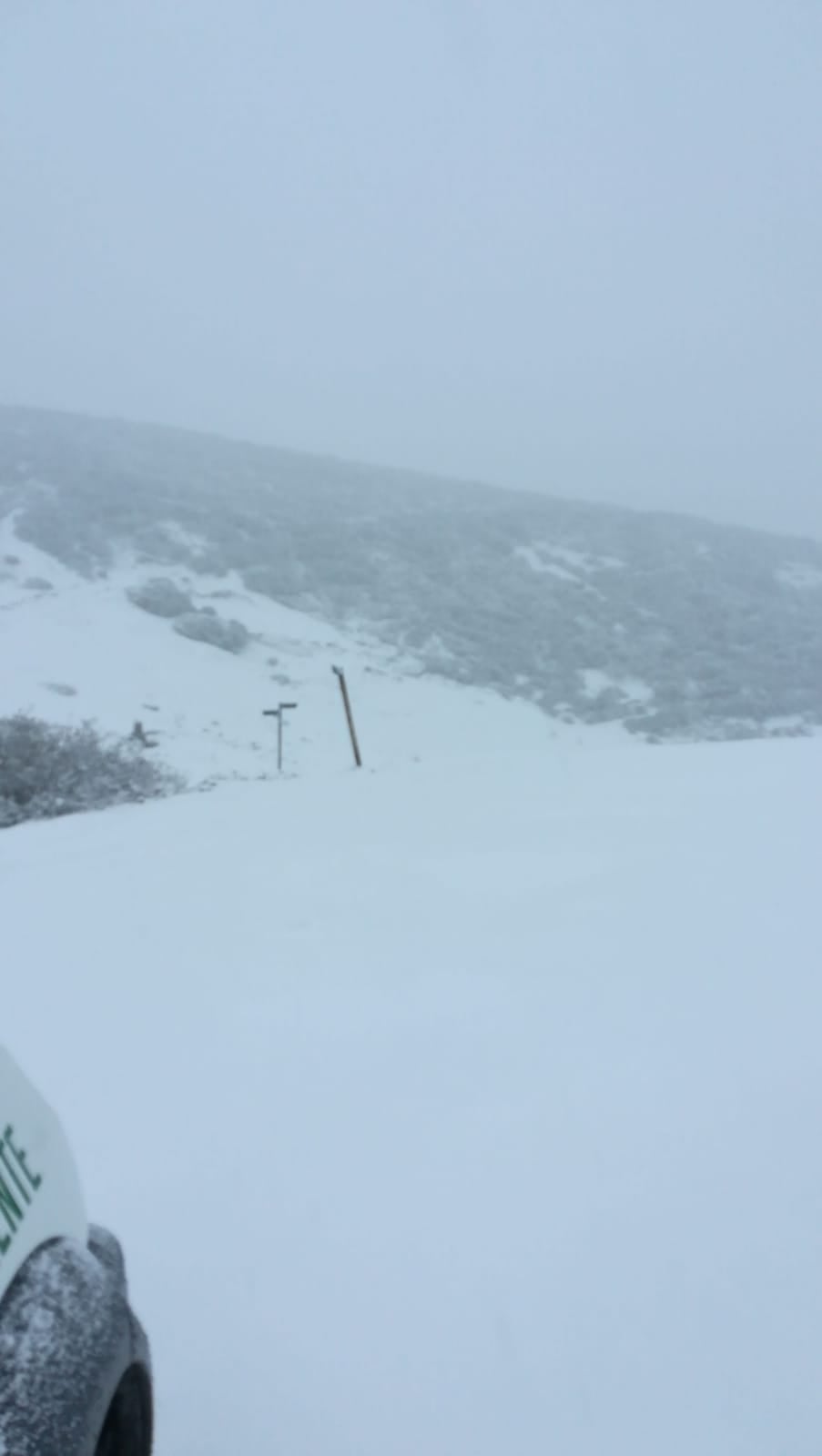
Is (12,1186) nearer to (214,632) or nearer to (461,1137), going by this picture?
(461,1137)

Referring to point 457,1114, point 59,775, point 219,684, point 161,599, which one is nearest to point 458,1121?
point 457,1114

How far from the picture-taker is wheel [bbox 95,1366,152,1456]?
48.5 inches

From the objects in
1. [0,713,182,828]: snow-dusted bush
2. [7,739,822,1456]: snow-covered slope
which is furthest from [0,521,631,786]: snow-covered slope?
[7,739,822,1456]: snow-covered slope

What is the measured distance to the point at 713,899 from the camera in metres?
4.00

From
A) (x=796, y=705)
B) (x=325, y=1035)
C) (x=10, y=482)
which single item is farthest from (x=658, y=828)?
(x=10, y=482)

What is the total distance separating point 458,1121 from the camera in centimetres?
251

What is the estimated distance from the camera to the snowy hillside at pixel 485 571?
2234cm

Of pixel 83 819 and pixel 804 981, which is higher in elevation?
pixel 804 981

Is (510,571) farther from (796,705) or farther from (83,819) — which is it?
(83,819)

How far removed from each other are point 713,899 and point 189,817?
4287 millimetres

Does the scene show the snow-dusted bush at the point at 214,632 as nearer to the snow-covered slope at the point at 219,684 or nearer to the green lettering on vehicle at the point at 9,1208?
the snow-covered slope at the point at 219,684

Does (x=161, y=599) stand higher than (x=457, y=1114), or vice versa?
(x=161, y=599)

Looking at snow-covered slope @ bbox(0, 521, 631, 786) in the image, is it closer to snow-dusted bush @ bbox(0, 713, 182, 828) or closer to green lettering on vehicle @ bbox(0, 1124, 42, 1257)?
snow-dusted bush @ bbox(0, 713, 182, 828)

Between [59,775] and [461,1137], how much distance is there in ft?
26.3
